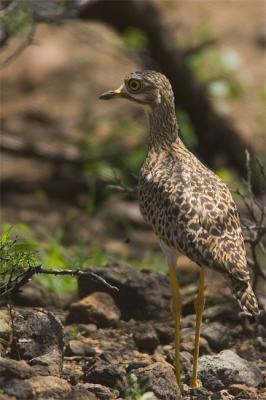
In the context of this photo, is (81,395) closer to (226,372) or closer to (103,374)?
(103,374)

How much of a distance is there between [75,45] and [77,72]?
725 millimetres

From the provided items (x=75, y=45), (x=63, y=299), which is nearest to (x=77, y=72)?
(x=75, y=45)

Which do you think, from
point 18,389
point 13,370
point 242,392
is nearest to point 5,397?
point 18,389

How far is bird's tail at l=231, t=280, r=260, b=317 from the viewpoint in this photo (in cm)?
469

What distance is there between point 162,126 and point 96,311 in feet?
3.81

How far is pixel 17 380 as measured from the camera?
170 inches

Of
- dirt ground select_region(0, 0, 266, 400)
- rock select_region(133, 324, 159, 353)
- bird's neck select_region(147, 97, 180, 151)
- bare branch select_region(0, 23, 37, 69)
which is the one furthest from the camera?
bare branch select_region(0, 23, 37, 69)

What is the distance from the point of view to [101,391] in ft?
15.5

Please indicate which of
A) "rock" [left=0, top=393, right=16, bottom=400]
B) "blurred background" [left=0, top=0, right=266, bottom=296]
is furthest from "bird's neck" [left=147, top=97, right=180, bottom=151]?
"rock" [left=0, top=393, right=16, bottom=400]

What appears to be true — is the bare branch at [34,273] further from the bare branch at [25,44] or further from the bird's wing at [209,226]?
the bare branch at [25,44]

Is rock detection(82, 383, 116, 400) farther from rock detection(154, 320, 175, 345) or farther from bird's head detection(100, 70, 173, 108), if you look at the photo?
bird's head detection(100, 70, 173, 108)

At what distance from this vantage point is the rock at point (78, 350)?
5504 mm

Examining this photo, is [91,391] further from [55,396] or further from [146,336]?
[146,336]

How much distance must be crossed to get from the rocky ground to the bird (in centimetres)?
29
